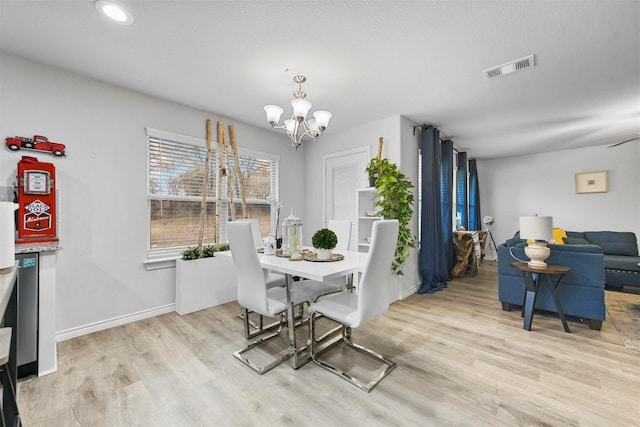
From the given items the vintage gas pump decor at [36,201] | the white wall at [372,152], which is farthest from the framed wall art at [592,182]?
the vintage gas pump decor at [36,201]

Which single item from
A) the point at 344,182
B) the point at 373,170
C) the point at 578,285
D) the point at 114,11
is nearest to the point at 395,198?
the point at 373,170

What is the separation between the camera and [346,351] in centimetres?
224

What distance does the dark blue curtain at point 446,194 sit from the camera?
454 centimetres

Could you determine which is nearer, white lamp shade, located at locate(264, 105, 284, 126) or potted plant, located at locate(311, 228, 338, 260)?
potted plant, located at locate(311, 228, 338, 260)

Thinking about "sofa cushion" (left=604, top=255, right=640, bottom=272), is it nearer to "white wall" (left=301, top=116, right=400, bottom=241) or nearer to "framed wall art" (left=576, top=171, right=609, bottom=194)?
"framed wall art" (left=576, top=171, right=609, bottom=194)

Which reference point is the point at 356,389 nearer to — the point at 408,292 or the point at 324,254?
the point at 324,254

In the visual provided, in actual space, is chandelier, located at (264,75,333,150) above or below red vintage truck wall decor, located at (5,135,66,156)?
above

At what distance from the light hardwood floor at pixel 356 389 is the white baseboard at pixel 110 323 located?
8 cm

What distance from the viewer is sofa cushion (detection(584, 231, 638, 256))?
13.8 ft

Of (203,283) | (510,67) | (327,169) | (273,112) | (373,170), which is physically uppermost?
(510,67)

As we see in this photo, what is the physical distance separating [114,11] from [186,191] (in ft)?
6.28

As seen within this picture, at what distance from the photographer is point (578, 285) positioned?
2676mm

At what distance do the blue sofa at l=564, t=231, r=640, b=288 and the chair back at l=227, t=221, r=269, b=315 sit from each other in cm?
494

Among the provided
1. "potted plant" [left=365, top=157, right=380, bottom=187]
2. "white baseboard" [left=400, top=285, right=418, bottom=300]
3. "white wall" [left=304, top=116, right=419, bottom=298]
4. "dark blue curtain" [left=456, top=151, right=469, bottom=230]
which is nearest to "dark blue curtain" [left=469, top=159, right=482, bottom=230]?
"dark blue curtain" [left=456, top=151, right=469, bottom=230]
